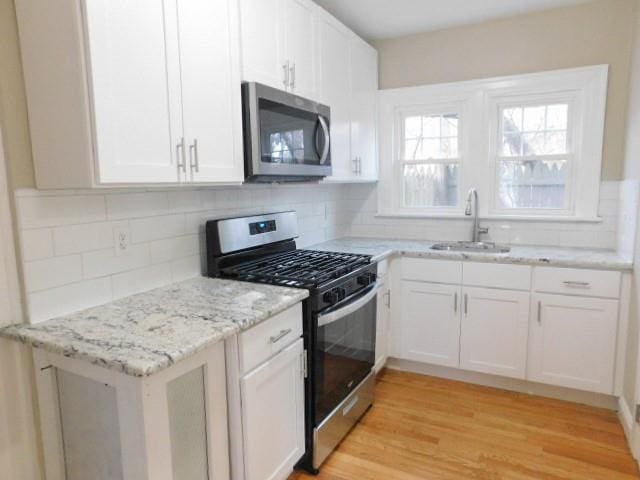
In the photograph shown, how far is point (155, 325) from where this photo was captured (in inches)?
56.2

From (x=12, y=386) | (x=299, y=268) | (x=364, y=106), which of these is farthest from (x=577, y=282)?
(x=12, y=386)

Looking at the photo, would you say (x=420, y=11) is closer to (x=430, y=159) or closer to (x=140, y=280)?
(x=430, y=159)

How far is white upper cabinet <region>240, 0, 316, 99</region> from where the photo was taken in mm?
1914

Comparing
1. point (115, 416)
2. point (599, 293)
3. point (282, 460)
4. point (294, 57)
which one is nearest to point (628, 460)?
point (599, 293)

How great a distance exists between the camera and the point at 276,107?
201 centimetres

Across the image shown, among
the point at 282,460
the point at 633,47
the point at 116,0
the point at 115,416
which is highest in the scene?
the point at 633,47

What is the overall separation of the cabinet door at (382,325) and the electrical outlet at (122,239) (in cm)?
157

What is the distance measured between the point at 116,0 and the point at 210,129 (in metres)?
0.52

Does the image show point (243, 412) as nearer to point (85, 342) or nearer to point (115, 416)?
point (115, 416)

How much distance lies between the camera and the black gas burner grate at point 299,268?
1956 mm

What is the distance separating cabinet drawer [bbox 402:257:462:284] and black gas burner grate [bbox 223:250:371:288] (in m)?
0.52

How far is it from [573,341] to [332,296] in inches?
62.6

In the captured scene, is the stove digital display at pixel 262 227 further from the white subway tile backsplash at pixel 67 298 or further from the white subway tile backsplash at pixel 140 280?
the white subway tile backsplash at pixel 67 298

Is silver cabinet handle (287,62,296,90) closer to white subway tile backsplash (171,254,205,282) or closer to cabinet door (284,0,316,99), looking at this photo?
cabinet door (284,0,316,99)
